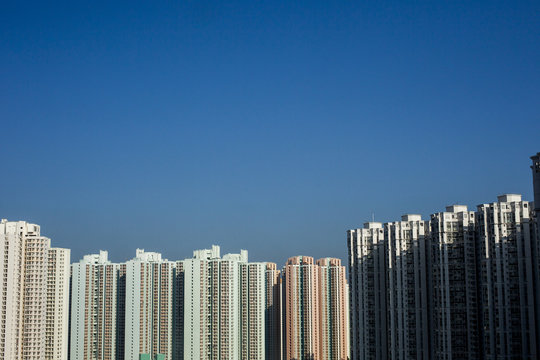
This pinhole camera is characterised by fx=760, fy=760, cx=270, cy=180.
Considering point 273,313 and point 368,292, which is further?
point 273,313

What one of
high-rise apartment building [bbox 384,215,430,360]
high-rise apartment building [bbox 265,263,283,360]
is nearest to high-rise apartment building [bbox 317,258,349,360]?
high-rise apartment building [bbox 265,263,283,360]

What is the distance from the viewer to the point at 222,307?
45.6 metres

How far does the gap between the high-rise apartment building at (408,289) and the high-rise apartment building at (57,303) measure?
15372 mm

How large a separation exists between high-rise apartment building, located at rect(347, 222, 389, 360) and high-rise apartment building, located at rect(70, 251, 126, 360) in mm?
15711

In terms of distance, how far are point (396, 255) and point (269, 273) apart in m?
16.9

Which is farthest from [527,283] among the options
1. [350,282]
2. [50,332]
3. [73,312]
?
[73,312]

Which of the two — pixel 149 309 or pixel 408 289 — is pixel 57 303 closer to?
pixel 149 309

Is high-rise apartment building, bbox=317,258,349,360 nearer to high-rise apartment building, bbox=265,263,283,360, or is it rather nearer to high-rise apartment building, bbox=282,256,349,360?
high-rise apartment building, bbox=282,256,349,360

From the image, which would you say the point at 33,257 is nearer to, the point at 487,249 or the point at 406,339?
the point at 406,339

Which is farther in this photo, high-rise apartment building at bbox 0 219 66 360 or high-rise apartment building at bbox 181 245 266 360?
high-rise apartment building at bbox 181 245 266 360

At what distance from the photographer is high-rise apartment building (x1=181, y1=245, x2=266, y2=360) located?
45.1 meters

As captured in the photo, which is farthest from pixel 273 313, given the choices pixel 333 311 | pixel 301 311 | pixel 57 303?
pixel 57 303

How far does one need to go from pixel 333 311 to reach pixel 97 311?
46.9ft

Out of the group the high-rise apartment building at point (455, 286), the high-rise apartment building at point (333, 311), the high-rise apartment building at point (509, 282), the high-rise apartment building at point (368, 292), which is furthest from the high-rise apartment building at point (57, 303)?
the high-rise apartment building at point (509, 282)
